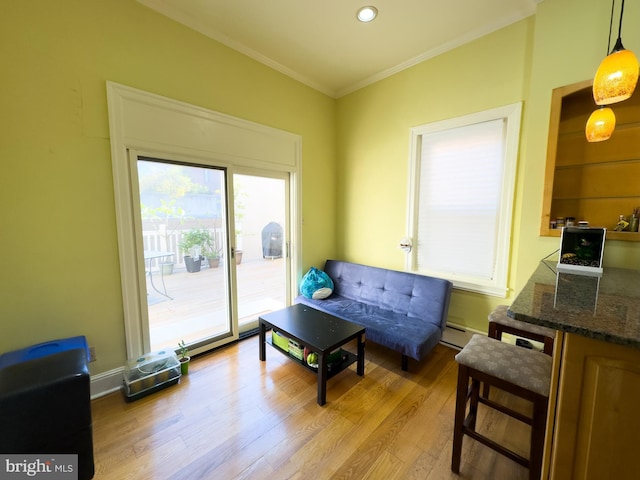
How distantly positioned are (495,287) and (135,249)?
307 centimetres

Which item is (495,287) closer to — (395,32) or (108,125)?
(395,32)

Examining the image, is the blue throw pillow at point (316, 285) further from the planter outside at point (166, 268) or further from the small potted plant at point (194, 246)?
the planter outside at point (166, 268)

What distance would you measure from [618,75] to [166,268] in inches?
122

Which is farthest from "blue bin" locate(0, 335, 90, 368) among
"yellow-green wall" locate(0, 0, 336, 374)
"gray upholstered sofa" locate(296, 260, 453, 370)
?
"gray upholstered sofa" locate(296, 260, 453, 370)

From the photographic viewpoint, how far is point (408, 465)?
1.42m

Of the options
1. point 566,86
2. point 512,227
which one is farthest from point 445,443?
point 566,86

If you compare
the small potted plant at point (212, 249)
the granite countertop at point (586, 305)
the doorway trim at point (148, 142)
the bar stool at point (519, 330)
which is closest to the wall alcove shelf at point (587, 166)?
the granite countertop at point (586, 305)

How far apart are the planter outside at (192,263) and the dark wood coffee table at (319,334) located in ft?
2.64

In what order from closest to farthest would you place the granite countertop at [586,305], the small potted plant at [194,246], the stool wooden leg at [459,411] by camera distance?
the granite countertop at [586,305] < the stool wooden leg at [459,411] < the small potted plant at [194,246]

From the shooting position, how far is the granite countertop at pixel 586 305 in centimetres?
80

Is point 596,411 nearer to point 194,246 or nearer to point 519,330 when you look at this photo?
point 519,330

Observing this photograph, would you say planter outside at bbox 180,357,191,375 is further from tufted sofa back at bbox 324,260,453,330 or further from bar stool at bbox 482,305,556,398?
bar stool at bbox 482,305,556,398

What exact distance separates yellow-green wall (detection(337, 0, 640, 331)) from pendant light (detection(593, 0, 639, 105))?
0.77 m

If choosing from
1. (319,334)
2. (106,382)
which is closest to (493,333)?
(319,334)
